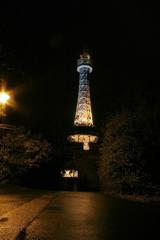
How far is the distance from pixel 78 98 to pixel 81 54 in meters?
26.5

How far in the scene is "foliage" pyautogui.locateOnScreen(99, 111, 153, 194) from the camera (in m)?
23.6

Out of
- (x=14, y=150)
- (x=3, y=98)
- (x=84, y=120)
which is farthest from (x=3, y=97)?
(x=84, y=120)

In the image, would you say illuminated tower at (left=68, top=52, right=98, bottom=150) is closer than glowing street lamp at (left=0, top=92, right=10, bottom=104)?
No

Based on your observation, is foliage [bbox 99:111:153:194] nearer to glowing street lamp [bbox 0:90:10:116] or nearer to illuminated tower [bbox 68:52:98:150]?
glowing street lamp [bbox 0:90:10:116]

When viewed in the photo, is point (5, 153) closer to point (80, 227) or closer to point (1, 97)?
point (1, 97)

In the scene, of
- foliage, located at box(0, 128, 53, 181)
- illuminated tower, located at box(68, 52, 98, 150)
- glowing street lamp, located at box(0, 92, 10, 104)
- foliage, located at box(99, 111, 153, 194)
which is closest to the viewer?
glowing street lamp, located at box(0, 92, 10, 104)

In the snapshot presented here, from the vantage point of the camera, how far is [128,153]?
2433 centimetres

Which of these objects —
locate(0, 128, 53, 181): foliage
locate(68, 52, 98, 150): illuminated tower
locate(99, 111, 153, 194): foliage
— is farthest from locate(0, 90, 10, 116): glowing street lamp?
locate(68, 52, 98, 150): illuminated tower

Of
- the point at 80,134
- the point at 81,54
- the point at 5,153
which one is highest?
the point at 81,54

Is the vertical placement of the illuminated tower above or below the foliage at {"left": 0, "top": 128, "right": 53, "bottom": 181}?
above

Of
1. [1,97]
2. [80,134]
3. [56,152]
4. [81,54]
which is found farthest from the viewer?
[81,54]

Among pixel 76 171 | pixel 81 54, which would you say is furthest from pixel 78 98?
pixel 76 171

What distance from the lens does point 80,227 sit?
26.3 ft

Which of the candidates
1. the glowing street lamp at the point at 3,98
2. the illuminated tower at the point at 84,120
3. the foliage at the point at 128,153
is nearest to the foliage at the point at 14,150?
the foliage at the point at 128,153
